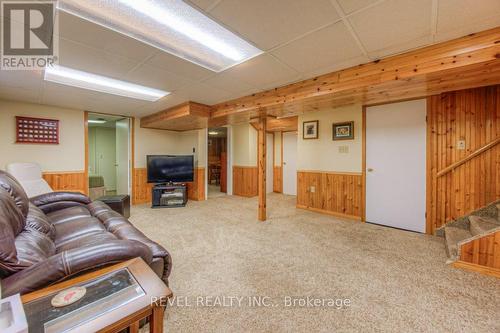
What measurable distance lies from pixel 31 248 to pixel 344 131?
4230mm

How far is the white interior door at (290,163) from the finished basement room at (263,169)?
1483 mm

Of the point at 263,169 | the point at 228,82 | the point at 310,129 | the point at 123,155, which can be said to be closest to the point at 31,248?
the point at 228,82

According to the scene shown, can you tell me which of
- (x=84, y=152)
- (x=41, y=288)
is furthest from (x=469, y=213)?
(x=84, y=152)

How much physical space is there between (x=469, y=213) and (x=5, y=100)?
739cm

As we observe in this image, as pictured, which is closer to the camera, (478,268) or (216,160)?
(478,268)

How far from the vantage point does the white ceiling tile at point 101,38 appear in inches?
61.6

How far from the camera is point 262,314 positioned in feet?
5.03

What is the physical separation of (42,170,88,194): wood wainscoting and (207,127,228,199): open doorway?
3.47 metres

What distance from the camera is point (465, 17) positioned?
150 centimetres

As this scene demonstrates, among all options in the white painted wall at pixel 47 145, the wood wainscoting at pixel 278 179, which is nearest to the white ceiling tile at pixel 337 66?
the wood wainscoting at pixel 278 179

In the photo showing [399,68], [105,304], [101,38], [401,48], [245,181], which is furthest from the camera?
[245,181]

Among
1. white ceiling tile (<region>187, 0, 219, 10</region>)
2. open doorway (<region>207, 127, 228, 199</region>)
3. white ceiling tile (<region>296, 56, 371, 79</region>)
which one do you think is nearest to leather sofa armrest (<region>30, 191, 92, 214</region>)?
white ceiling tile (<region>187, 0, 219, 10</region>)

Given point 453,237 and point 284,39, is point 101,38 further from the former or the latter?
point 453,237

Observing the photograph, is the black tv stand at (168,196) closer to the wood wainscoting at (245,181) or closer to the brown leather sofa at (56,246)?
the wood wainscoting at (245,181)
